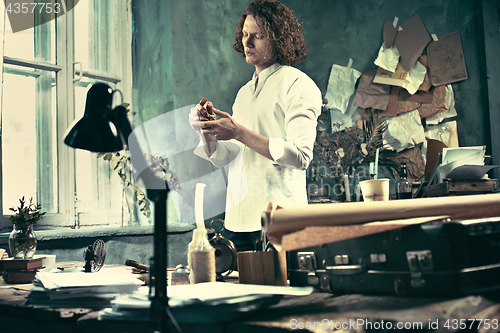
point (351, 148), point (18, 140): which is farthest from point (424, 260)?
point (18, 140)

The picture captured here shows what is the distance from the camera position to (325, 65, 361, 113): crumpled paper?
119 inches

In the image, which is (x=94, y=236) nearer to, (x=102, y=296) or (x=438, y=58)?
(x=102, y=296)

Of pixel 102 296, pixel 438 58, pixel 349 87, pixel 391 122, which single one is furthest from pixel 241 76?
pixel 102 296

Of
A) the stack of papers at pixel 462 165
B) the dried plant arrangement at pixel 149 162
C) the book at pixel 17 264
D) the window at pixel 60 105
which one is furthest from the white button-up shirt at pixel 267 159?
the window at pixel 60 105

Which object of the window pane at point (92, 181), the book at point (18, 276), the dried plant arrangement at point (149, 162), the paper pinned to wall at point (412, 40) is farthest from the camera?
the paper pinned to wall at point (412, 40)

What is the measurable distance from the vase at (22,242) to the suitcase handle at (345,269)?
0.97 m

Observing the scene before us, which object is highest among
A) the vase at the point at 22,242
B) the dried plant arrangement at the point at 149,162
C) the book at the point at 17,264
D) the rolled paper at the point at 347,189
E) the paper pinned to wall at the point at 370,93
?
the paper pinned to wall at the point at 370,93

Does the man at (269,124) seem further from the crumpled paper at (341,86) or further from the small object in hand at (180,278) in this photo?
the crumpled paper at (341,86)

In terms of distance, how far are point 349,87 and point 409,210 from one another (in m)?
2.53

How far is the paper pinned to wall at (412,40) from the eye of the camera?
2.80m

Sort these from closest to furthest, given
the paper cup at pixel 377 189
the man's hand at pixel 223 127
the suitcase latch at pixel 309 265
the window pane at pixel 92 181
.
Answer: the suitcase latch at pixel 309 265 < the paper cup at pixel 377 189 < the man's hand at pixel 223 127 < the window pane at pixel 92 181

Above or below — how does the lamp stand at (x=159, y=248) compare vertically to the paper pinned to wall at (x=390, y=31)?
below

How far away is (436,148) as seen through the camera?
1.88 m

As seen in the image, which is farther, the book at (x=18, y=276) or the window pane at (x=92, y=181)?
the window pane at (x=92, y=181)
